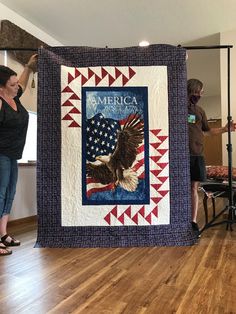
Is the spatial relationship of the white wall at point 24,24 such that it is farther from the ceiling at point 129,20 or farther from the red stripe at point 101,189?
the red stripe at point 101,189

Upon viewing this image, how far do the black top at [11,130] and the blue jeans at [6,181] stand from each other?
0.05 meters

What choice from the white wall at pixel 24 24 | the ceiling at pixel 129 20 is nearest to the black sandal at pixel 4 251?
the white wall at pixel 24 24

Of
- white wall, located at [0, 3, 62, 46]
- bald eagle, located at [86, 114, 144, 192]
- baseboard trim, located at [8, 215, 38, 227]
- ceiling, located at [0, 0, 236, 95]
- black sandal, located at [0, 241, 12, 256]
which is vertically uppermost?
ceiling, located at [0, 0, 236, 95]

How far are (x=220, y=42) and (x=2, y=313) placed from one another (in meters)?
4.03

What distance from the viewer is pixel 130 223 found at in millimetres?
2205

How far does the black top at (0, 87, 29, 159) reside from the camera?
86.4 inches

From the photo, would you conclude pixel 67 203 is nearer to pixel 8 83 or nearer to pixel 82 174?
pixel 82 174

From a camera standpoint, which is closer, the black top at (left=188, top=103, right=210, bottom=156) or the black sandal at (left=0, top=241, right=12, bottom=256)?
the black sandal at (left=0, top=241, right=12, bottom=256)

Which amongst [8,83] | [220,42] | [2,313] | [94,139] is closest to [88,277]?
[2,313]

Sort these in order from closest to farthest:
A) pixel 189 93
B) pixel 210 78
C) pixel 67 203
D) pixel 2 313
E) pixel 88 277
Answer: pixel 2 313, pixel 88 277, pixel 67 203, pixel 189 93, pixel 210 78

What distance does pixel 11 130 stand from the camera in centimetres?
224

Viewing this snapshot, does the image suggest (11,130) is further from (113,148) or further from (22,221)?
(22,221)

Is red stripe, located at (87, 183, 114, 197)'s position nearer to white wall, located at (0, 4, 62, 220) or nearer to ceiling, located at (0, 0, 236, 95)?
white wall, located at (0, 4, 62, 220)

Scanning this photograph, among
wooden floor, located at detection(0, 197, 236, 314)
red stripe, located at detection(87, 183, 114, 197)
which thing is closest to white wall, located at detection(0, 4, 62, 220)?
wooden floor, located at detection(0, 197, 236, 314)
